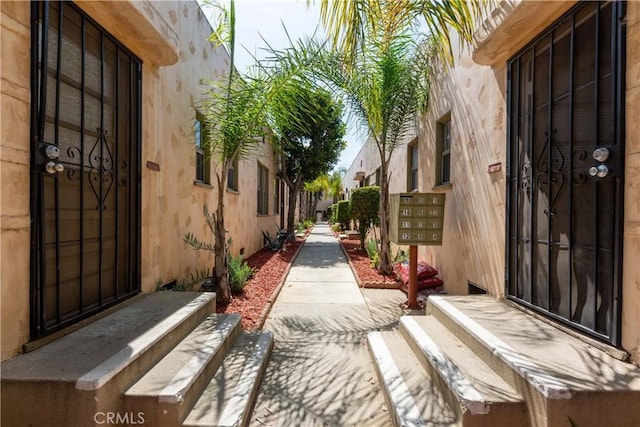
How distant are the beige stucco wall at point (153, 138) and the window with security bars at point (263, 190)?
408 cm

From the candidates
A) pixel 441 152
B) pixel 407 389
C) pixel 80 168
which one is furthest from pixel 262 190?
pixel 407 389

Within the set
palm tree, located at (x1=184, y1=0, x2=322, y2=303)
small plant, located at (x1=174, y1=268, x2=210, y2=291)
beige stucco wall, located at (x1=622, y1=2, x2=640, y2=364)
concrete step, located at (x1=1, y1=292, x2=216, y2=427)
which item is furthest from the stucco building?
small plant, located at (x1=174, y1=268, x2=210, y2=291)

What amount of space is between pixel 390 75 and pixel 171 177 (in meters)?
4.06

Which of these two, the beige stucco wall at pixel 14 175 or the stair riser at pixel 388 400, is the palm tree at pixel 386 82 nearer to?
the beige stucco wall at pixel 14 175

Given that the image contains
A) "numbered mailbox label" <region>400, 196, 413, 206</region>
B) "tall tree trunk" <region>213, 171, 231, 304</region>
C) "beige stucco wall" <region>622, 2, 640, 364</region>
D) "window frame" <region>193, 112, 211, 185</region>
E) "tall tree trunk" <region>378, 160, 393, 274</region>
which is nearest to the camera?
"beige stucco wall" <region>622, 2, 640, 364</region>

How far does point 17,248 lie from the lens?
219cm

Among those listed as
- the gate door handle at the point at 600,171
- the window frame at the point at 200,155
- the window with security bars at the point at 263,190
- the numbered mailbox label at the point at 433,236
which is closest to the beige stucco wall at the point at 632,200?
the gate door handle at the point at 600,171

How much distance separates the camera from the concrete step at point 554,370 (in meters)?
1.84

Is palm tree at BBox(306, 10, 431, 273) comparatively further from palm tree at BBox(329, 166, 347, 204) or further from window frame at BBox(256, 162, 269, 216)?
palm tree at BBox(329, 166, 347, 204)

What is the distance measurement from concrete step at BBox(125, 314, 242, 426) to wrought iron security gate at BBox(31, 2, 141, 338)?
3.00ft

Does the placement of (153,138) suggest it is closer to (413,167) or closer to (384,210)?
(384,210)

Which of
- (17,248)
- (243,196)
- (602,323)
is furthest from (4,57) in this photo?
(243,196)

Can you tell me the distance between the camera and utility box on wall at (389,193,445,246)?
15.5 feet

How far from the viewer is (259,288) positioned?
18.9ft
